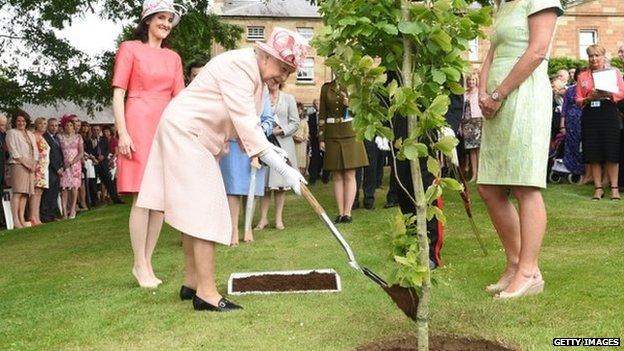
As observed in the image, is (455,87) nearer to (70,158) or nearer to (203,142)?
(203,142)

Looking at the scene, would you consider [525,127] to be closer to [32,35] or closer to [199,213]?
[199,213]

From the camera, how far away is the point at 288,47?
4.58 metres

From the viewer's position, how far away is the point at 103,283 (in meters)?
6.25

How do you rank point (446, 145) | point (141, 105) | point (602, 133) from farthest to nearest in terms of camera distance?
point (602, 133)
point (141, 105)
point (446, 145)

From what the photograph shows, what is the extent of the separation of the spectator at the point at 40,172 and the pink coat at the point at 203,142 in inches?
426

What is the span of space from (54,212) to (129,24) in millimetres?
4684

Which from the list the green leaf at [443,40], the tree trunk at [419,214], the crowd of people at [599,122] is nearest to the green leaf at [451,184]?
the tree trunk at [419,214]

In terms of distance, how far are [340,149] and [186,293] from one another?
5084 mm

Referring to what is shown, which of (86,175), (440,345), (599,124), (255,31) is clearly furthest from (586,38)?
(440,345)

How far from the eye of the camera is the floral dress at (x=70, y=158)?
1653 centimetres

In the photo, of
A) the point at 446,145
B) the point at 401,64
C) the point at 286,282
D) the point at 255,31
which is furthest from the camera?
the point at 255,31

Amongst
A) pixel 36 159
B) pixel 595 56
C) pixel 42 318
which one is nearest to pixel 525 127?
pixel 42 318

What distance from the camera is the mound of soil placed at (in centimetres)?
391

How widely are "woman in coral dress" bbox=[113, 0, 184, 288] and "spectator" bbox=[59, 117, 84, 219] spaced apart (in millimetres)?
10984
